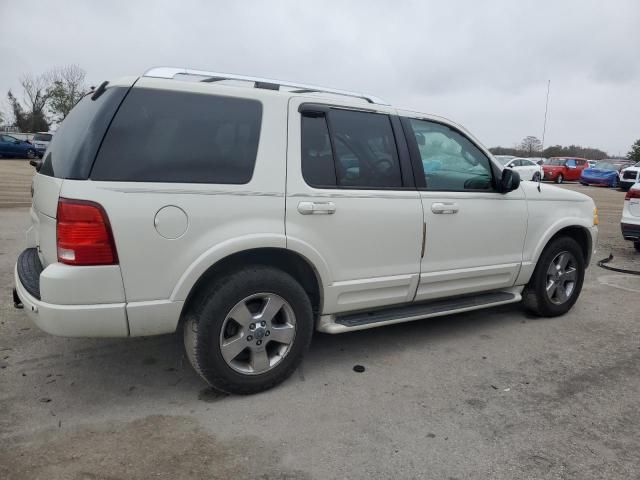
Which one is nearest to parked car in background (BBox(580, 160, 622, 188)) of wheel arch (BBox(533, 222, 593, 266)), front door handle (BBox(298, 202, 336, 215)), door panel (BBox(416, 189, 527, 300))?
wheel arch (BBox(533, 222, 593, 266))

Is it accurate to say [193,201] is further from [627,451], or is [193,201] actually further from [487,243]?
[627,451]

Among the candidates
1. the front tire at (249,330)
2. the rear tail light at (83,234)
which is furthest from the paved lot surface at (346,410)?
the rear tail light at (83,234)

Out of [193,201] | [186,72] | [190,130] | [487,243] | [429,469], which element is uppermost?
[186,72]

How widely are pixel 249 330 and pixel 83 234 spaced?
110 cm

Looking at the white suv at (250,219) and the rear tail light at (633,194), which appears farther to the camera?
the rear tail light at (633,194)

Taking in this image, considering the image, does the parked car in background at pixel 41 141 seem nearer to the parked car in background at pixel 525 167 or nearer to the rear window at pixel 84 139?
the parked car in background at pixel 525 167

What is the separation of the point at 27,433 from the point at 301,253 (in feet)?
5.86

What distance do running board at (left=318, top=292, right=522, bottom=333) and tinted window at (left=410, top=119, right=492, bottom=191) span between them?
3.05 ft

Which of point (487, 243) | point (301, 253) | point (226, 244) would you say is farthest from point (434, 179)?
point (226, 244)

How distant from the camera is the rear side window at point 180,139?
8.77 ft

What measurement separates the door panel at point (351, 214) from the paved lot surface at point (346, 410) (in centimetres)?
62

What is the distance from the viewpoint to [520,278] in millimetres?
4438

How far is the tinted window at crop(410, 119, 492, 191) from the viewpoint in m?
3.83

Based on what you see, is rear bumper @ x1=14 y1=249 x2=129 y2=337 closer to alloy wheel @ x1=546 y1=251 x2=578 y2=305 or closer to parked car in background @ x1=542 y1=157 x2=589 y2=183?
alloy wheel @ x1=546 y1=251 x2=578 y2=305
